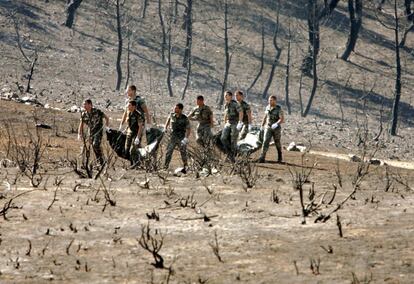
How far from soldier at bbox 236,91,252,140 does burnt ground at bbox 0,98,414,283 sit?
4.74 meters

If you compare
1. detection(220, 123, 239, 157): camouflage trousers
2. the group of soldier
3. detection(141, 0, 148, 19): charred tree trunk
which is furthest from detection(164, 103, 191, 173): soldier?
detection(141, 0, 148, 19): charred tree trunk

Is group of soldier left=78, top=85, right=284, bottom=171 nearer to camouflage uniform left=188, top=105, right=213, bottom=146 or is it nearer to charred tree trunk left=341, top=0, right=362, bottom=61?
camouflage uniform left=188, top=105, right=213, bottom=146

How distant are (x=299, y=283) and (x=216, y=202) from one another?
3.71 meters

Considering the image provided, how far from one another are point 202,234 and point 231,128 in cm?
838

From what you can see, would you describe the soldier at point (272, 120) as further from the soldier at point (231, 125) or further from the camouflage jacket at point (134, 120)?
the camouflage jacket at point (134, 120)

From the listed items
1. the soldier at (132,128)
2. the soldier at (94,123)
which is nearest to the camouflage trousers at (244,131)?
the soldier at (132,128)

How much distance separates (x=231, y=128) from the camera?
52.1 feet

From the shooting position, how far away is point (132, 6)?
5416 centimetres

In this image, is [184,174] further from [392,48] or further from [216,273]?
[392,48]

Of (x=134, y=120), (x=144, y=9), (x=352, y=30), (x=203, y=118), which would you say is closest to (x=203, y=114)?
(x=203, y=118)

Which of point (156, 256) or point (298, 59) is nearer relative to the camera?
point (156, 256)

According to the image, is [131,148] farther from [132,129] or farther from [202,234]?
[202,234]

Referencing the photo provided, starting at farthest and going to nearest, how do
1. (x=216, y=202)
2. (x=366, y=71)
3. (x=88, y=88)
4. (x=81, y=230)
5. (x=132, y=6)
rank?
(x=132, y=6) → (x=366, y=71) → (x=88, y=88) → (x=216, y=202) → (x=81, y=230)

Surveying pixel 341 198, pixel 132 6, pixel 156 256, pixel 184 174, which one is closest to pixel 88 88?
pixel 132 6
